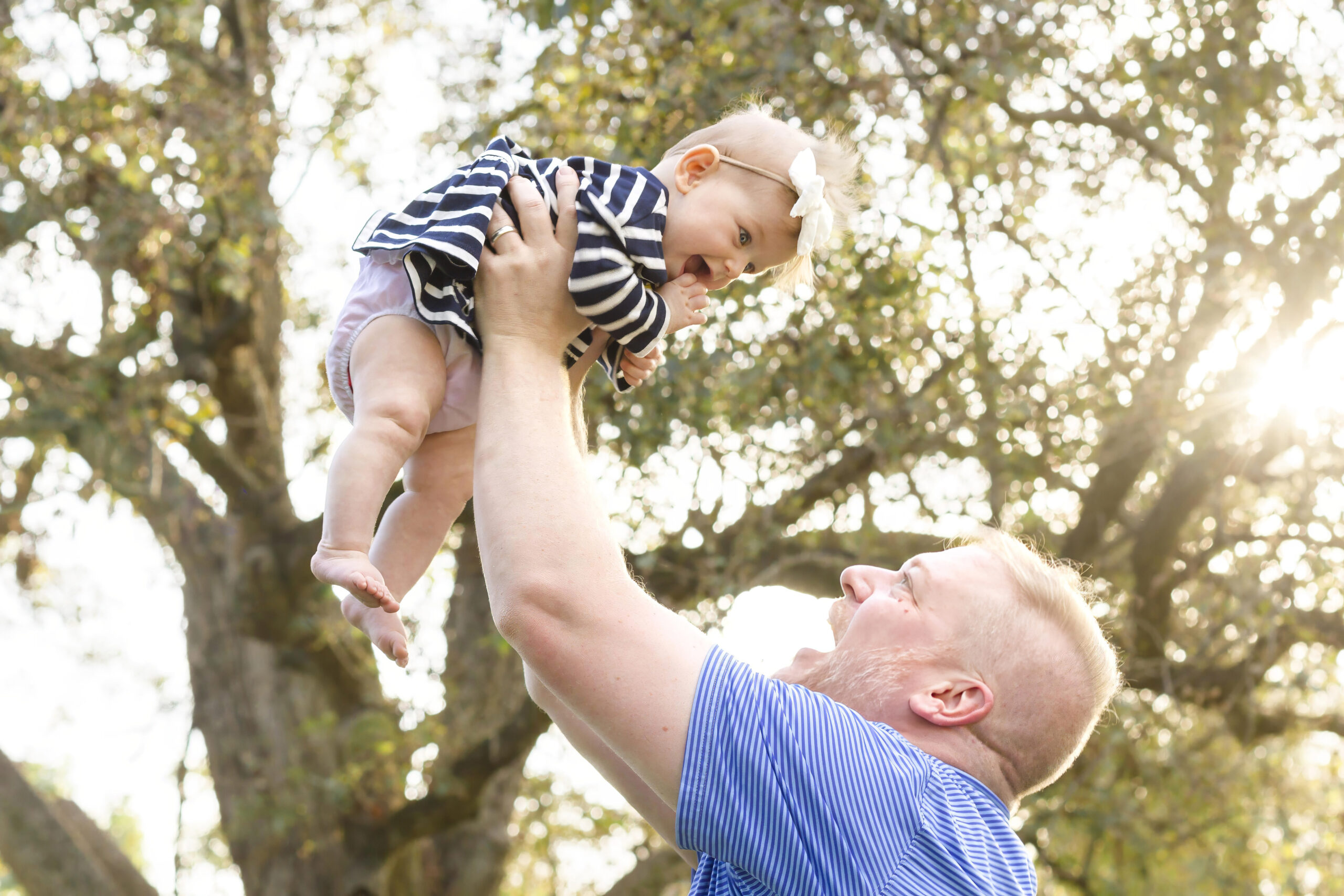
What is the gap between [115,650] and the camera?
12.2 metres

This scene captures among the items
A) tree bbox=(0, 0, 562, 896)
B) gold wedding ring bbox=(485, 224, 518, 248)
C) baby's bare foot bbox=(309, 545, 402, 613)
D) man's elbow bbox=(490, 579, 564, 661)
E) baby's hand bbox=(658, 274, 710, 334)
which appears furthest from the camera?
tree bbox=(0, 0, 562, 896)

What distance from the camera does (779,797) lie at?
4.90 ft

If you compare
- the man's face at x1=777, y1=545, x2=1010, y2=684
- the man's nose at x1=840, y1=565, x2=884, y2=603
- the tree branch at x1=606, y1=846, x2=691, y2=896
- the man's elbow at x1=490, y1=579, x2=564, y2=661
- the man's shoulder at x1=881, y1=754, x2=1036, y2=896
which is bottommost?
the tree branch at x1=606, y1=846, x2=691, y2=896

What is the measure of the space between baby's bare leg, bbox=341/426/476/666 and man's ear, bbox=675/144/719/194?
1.84 feet

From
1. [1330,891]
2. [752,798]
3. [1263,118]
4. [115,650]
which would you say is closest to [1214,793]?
[1330,891]

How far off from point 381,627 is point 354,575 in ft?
0.53

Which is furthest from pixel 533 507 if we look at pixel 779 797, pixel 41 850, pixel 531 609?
pixel 41 850

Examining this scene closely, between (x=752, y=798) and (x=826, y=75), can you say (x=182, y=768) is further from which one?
(x=752, y=798)

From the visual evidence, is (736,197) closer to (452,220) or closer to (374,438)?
(452,220)

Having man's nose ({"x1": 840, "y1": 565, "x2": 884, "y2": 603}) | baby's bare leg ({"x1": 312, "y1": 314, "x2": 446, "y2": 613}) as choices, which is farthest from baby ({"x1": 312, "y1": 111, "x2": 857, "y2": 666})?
man's nose ({"x1": 840, "y1": 565, "x2": 884, "y2": 603})

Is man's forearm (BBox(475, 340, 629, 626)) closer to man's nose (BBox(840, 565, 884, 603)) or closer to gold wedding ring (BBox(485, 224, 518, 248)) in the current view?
gold wedding ring (BBox(485, 224, 518, 248))

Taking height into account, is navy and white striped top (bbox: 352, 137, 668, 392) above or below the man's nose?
above

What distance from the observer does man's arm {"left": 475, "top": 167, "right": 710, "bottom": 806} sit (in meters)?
1.48

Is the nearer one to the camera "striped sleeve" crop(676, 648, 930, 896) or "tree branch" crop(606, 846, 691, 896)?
"striped sleeve" crop(676, 648, 930, 896)
